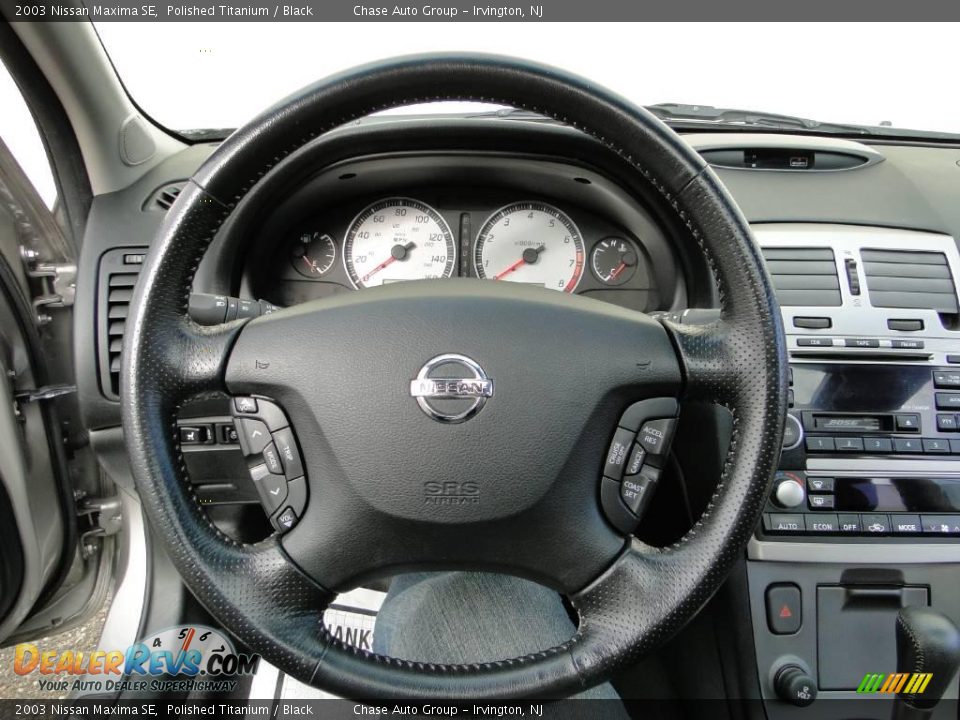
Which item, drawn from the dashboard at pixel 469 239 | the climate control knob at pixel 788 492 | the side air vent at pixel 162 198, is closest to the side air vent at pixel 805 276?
the dashboard at pixel 469 239

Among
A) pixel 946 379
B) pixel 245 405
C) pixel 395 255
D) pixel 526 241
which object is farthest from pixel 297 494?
pixel 946 379

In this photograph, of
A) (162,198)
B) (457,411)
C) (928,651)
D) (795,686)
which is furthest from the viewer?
(162,198)

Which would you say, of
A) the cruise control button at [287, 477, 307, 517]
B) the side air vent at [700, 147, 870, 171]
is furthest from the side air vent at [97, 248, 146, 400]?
the side air vent at [700, 147, 870, 171]

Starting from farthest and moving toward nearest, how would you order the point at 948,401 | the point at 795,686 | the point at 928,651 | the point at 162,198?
the point at 162,198
the point at 948,401
the point at 795,686
the point at 928,651

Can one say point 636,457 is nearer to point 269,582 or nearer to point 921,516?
point 269,582

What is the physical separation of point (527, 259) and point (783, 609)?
89cm

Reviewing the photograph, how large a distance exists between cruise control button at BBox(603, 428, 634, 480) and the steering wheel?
1 cm

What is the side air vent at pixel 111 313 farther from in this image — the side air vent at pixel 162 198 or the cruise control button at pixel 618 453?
the cruise control button at pixel 618 453

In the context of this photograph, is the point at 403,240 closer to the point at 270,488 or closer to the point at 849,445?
the point at 270,488

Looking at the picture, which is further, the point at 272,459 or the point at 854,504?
the point at 854,504

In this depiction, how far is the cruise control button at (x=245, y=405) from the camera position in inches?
36.0

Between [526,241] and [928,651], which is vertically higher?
[526,241]

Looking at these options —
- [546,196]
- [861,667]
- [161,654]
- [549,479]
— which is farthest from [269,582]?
[861,667]

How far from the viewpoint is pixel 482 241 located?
1503mm
